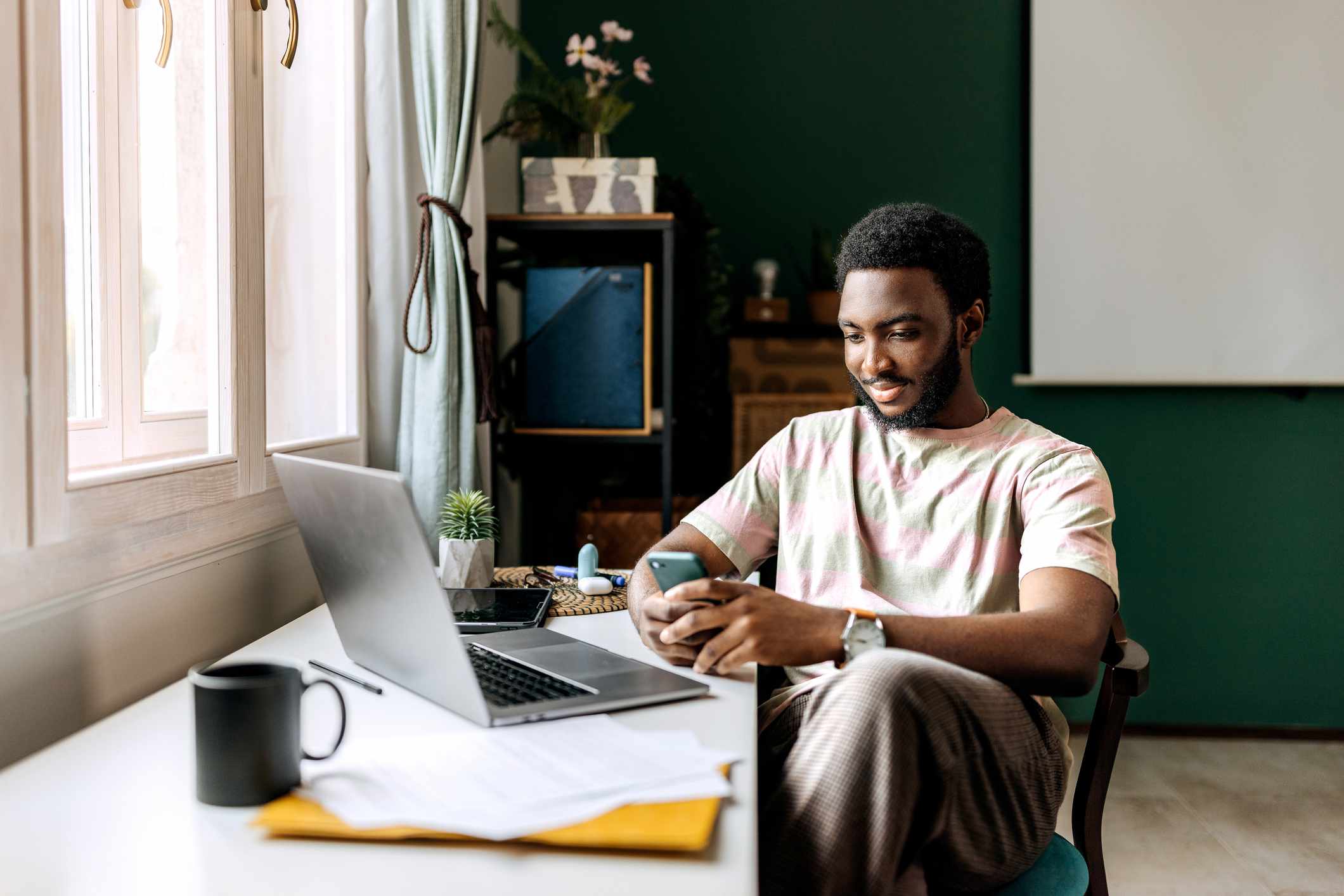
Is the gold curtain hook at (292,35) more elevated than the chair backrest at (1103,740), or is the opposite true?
the gold curtain hook at (292,35)

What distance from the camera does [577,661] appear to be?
1.19 meters

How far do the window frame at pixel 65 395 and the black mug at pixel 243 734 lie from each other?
30 cm

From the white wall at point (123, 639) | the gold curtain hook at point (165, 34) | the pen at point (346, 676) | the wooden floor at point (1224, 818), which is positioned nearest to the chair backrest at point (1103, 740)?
the pen at point (346, 676)

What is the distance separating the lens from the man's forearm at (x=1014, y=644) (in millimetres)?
1133

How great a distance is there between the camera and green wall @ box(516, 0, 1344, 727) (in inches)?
128

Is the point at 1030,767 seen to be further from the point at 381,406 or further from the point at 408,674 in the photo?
the point at 381,406

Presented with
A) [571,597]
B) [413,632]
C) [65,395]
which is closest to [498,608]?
[571,597]

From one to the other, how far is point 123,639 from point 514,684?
0.45m

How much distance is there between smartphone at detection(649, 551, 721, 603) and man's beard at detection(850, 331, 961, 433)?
0.45 meters

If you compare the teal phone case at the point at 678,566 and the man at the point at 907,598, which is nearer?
the man at the point at 907,598

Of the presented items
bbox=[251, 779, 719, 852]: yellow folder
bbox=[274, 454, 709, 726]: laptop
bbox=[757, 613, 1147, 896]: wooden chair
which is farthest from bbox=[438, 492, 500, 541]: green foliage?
bbox=[251, 779, 719, 852]: yellow folder

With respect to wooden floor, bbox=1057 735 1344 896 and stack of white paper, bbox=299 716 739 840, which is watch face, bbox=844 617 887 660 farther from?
wooden floor, bbox=1057 735 1344 896

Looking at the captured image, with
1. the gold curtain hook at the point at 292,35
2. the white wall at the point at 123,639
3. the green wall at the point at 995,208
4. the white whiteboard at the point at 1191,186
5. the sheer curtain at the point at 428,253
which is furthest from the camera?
the green wall at the point at 995,208

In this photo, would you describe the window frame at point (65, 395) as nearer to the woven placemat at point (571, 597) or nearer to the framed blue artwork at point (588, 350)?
the woven placemat at point (571, 597)
